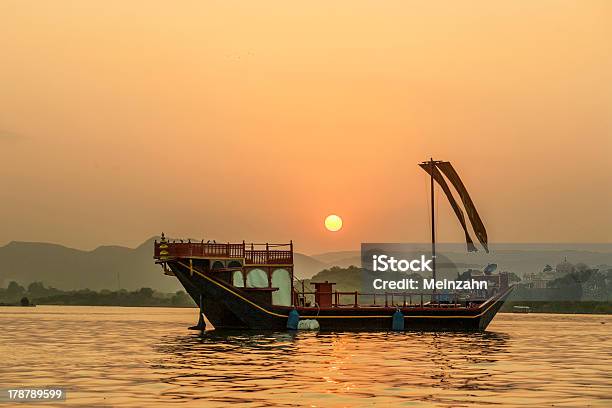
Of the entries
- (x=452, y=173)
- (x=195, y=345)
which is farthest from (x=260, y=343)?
(x=452, y=173)

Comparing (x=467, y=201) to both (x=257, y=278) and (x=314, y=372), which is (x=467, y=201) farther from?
(x=314, y=372)

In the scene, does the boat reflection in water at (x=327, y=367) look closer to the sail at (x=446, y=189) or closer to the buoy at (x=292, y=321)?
the buoy at (x=292, y=321)

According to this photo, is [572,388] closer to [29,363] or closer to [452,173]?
[29,363]

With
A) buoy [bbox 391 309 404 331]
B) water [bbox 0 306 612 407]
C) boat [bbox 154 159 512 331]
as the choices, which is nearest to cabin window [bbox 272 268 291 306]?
boat [bbox 154 159 512 331]

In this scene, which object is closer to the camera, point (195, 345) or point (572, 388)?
point (572, 388)

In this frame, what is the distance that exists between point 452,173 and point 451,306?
1103 centimetres

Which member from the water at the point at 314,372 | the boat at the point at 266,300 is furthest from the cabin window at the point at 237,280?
the water at the point at 314,372

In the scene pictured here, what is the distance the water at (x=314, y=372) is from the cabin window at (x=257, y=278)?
6700mm

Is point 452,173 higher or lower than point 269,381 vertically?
higher

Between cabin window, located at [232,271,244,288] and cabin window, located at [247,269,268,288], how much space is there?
447 millimetres

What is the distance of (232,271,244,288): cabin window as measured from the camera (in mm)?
56594

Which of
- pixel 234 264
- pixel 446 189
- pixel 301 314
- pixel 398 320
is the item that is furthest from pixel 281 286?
pixel 446 189

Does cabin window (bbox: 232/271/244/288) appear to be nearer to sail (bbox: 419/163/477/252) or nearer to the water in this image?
the water

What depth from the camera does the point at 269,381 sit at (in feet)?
94.5
